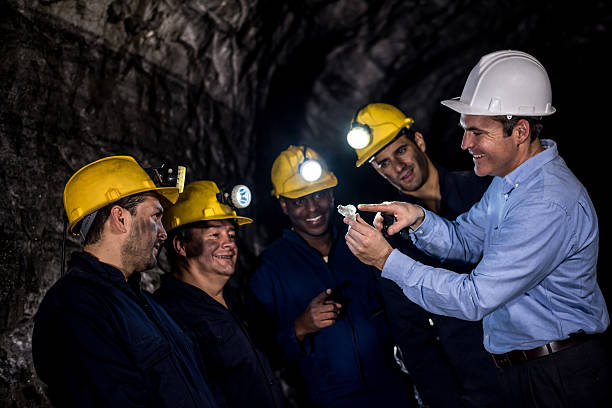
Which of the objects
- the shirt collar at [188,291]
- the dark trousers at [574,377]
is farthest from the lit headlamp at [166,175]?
the dark trousers at [574,377]

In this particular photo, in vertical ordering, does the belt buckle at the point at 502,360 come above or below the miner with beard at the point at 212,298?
below

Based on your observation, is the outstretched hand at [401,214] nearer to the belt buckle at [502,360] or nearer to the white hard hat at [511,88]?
the white hard hat at [511,88]

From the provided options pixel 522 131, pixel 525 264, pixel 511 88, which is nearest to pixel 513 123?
pixel 522 131

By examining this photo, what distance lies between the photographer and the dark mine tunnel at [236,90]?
2488mm

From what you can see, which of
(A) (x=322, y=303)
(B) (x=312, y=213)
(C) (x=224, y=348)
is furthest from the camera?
(B) (x=312, y=213)

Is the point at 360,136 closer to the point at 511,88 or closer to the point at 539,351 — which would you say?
the point at 511,88

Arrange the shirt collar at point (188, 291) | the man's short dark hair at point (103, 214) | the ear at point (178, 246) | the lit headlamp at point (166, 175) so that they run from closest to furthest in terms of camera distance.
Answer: the man's short dark hair at point (103, 214) → the lit headlamp at point (166, 175) → the shirt collar at point (188, 291) → the ear at point (178, 246)

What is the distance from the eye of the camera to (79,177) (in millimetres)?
2133

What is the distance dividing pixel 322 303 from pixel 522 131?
1.52 meters

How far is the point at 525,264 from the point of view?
195 centimetres

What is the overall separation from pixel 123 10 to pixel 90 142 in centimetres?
93

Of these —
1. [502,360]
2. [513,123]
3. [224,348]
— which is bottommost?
[502,360]

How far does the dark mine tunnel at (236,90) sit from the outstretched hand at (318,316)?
1025 mm

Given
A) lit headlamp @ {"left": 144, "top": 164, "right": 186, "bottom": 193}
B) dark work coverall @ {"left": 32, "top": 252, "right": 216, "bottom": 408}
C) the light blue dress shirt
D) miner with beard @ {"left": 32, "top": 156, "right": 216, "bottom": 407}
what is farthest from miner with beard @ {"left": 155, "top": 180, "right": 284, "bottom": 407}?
the light blue dress shirt
